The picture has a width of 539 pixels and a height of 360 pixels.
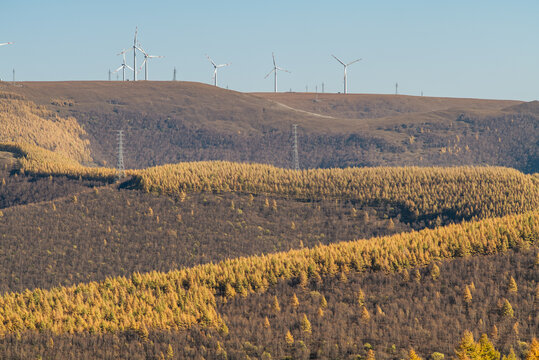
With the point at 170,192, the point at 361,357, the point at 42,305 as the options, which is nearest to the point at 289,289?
the point at 361,357

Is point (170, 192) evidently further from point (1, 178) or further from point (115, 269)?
point (1, 178)

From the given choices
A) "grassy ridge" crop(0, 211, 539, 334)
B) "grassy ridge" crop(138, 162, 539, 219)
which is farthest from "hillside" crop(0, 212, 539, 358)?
"grassy ridge" crop(138, 162, 539, 219)

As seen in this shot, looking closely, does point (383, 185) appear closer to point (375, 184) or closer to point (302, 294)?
point (375, 184)

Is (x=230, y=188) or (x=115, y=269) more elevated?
(x=230, y=188)

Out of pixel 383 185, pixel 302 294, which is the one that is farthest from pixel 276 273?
pixel 383 185

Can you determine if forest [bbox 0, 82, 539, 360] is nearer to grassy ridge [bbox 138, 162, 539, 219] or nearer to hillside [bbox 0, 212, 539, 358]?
hillside [bbox 0, 212, 539, 358]

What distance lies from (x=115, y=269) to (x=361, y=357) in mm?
62559

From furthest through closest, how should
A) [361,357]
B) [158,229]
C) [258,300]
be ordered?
1. [158,229]
2. [258,300]
3. [361,357]

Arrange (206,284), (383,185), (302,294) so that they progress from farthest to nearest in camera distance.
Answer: (383,185) → (206,284) → (302,294)

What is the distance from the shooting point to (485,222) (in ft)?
284

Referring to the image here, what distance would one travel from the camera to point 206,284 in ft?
239

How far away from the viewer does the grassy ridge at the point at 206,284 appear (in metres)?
62.9

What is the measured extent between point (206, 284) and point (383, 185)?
244 ft

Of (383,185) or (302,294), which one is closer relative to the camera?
(302,294)
